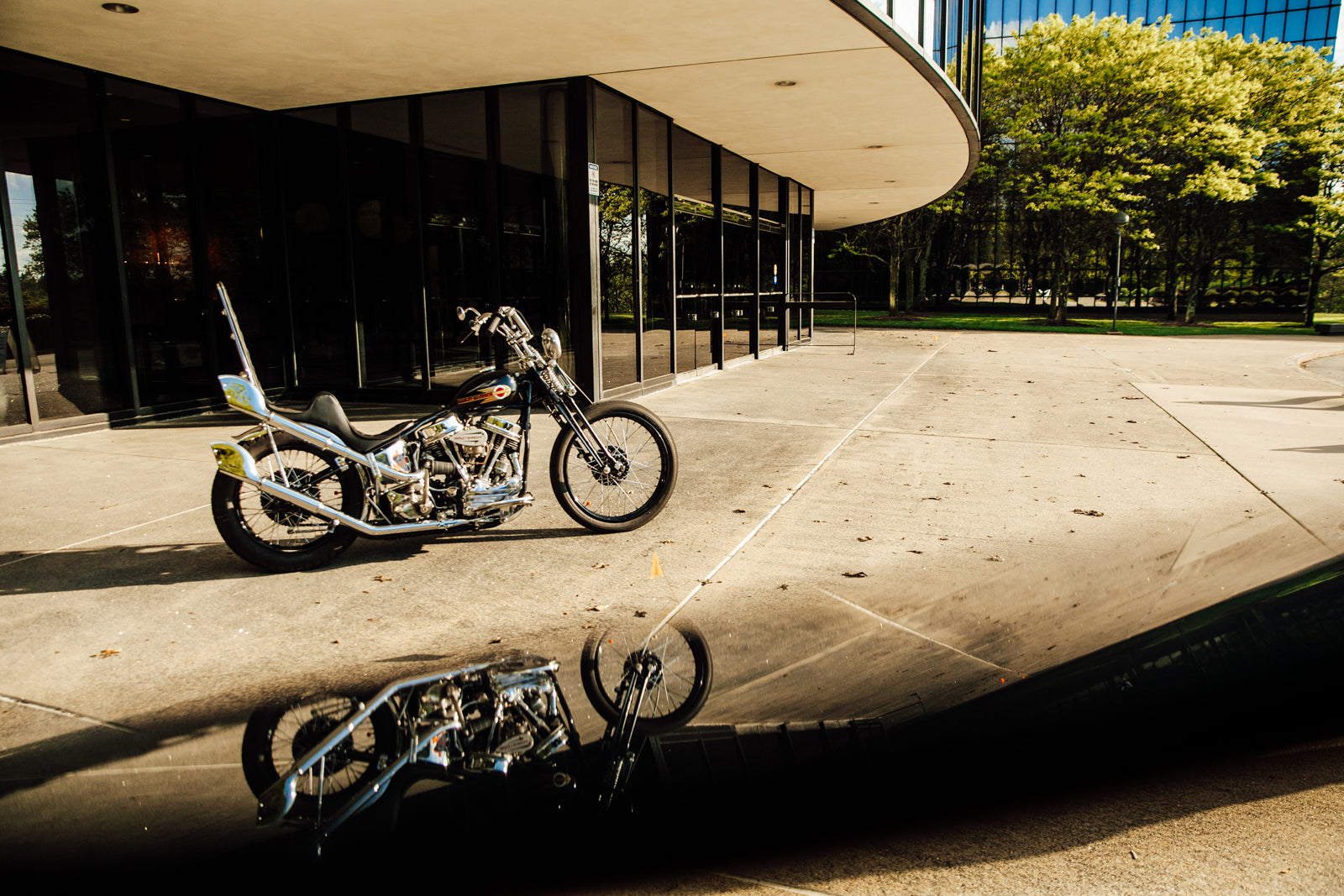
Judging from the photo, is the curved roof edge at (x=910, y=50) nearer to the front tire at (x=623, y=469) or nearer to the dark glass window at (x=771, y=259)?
the front tire at (x=623, y=469)

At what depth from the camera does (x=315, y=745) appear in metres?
2.84

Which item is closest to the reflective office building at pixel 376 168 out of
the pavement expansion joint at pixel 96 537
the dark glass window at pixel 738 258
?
the dark glass window at pixel 738 258

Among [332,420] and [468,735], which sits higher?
[332,420]

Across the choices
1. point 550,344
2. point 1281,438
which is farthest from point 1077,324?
point 550,344

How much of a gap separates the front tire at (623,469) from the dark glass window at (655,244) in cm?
613

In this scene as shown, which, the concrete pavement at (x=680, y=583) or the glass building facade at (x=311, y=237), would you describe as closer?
the concrete pavement at (x=680, y=583)

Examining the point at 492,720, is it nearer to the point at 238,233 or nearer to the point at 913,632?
the point at 913,632

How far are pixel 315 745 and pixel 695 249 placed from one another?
1146cm

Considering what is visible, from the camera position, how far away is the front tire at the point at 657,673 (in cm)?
308

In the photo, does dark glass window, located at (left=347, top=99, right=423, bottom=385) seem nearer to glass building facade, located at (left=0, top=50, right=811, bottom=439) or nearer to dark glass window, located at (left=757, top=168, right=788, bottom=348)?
glass building facade, located at (left=0, top=50, right=811, bottom=439)

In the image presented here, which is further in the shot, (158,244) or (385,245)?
(385,245)

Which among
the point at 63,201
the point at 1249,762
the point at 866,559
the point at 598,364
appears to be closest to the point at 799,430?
the point at 598,364

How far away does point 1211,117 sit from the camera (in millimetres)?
29188

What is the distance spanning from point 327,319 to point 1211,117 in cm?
3019
